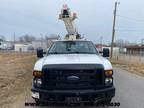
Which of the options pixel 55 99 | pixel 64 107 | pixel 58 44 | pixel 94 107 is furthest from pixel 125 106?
pixel 58 44

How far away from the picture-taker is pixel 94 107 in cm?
895

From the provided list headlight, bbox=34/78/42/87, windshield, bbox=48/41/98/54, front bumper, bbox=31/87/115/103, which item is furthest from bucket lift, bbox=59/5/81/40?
front bumper, bbox=31/87/115/103

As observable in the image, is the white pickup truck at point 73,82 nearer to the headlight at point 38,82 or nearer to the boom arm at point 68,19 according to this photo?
the headlight at point 38,82

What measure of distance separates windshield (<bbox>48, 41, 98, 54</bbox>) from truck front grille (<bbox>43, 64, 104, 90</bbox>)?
6.80ft

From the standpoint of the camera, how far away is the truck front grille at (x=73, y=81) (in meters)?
8.05

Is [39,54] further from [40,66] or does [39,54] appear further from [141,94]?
[141,94]

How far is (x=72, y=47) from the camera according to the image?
10.4 metres

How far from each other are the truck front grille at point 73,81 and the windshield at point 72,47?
6.80 ft

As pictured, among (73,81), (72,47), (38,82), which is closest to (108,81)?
(73,81)

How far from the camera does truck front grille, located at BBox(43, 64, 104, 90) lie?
317 inches

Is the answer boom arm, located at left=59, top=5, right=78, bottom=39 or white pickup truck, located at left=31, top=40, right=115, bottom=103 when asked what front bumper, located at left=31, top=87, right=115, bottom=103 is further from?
boom arm, located at left=59, top=5, right=78, bottom=39

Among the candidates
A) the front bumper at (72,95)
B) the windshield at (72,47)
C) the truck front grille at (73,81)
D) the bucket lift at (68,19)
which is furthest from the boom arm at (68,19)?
the front bumper at (72,95)

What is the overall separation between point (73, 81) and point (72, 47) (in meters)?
2.52

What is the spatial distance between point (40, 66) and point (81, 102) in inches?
50.7
